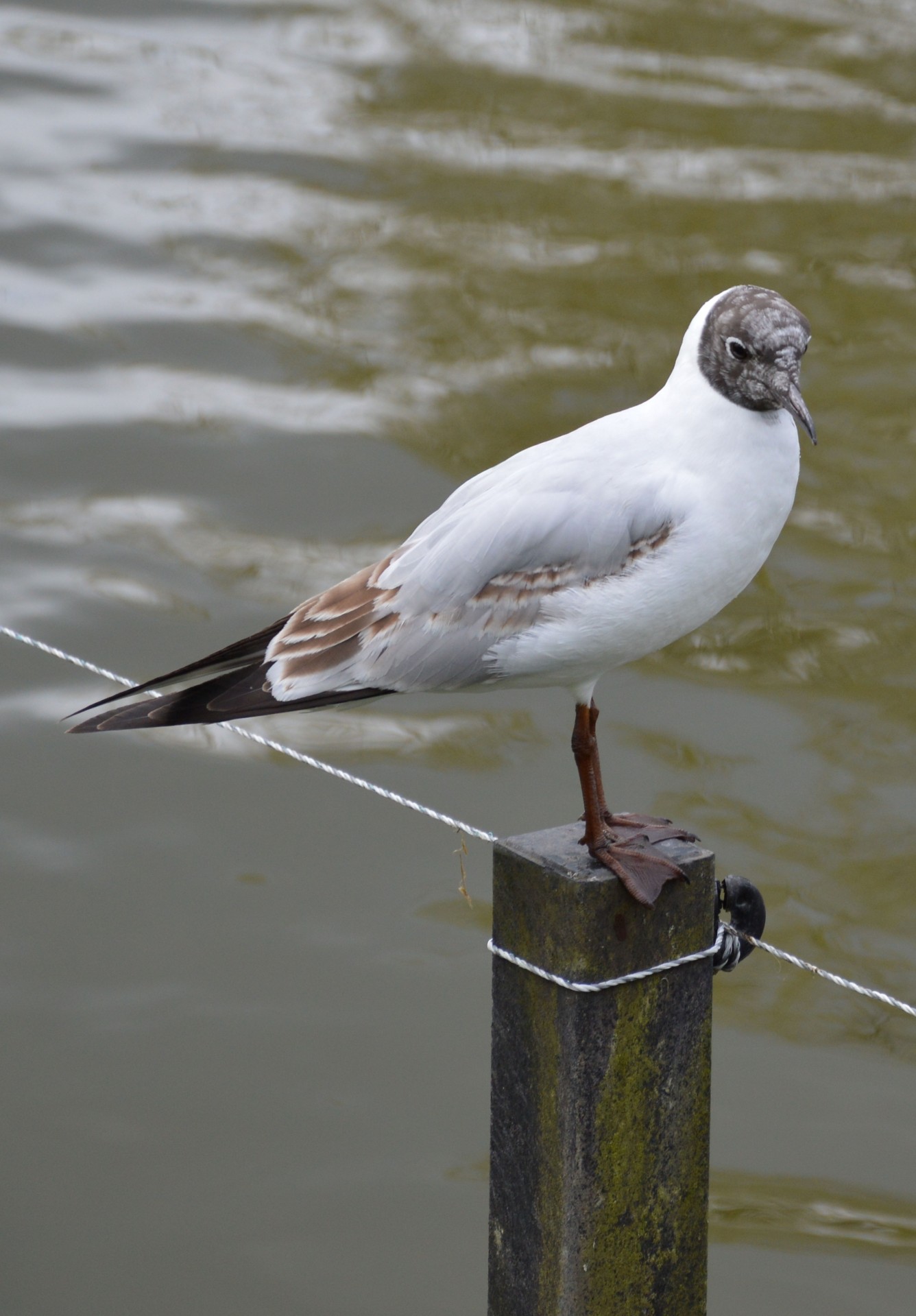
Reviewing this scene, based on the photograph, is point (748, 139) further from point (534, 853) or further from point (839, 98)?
point (534, 853)

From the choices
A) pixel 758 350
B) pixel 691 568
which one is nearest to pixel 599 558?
pixel 691 568

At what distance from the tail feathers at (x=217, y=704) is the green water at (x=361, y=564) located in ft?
5.24

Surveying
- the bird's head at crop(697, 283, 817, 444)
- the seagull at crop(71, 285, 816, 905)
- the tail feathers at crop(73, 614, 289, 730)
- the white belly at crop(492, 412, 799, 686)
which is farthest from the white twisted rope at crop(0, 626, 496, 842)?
the bird's head at crop(697, 283, 817, 444)

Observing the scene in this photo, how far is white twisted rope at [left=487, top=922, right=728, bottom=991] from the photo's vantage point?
2127 millimetres

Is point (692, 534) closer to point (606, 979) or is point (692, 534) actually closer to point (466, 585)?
point (466, 585)

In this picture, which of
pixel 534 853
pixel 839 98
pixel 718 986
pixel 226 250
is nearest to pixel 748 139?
pixel 839 98

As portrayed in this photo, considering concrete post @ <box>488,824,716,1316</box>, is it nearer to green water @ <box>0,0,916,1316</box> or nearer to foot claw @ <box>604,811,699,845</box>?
foot claw @ <box>604,811,699,845</box>

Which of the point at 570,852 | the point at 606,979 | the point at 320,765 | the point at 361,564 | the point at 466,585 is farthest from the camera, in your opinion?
the point at 361,564

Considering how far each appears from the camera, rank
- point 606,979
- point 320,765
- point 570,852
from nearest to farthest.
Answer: point 606,979
point 570,852
point 320,765

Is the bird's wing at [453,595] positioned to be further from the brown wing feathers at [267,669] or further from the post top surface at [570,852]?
the post top surface at [570,852]

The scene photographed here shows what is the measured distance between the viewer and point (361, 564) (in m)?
5.79

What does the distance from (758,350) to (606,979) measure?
86cm

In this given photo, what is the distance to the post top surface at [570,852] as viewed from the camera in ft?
7.04

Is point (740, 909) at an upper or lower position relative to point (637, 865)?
lower
